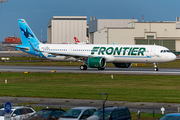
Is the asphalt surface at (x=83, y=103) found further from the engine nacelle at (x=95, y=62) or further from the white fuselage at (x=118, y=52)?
the white fuselage at (x=118, y=52)

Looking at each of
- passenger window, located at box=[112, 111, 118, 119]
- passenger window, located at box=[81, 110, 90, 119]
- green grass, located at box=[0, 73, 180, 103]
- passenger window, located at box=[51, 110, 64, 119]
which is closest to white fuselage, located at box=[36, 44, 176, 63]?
green grass, located at box=[0, 73, 180, 103]

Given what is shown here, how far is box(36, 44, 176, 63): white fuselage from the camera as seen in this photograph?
5916 cm

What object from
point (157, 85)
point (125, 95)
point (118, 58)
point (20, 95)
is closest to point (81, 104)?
point (125, 95)

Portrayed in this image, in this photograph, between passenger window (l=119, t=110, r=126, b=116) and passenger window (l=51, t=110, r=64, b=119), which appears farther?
passenger window (l=51, t=110, r=64, b=119)

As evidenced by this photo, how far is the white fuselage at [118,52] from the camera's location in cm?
5916

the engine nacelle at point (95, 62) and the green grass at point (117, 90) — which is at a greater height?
the engine nacelle at point (95, 62)

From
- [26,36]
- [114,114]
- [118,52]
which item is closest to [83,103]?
[114,114]

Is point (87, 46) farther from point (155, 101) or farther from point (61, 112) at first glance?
point (61, 112)

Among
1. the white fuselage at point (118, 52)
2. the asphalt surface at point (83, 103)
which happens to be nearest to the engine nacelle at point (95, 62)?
the white fuselage at point (118, 52)

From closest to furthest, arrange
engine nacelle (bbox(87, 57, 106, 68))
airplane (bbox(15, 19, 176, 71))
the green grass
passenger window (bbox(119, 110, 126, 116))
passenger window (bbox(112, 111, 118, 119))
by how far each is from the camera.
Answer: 1. passenger window (bbox(112, 111, 118, 119))
2. passenger window (bbox(119, 110, 126, 116))
3. the green grass
4. engine nacelle (bbox(87, 57, 106, 68))
5. airplane (bbox(15, 19, 176, 71))

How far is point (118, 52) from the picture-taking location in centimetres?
6050

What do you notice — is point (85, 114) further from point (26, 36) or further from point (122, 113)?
point (26, 36)

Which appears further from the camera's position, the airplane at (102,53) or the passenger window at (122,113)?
the airplane at (102,53)

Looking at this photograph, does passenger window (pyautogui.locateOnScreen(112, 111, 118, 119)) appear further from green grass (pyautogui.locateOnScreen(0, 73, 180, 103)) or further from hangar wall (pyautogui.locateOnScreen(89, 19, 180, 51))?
hangar wall (pyautogui.locateOnScreen(89, 19, 180, 51))
